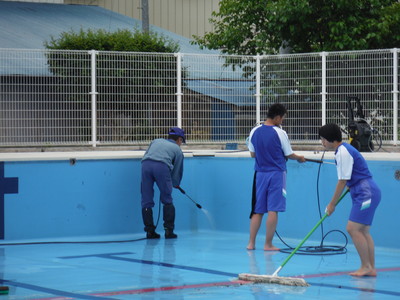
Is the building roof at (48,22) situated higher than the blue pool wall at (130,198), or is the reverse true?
the building roof at (48,22)

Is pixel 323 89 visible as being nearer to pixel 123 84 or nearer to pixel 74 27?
pixel 123 84

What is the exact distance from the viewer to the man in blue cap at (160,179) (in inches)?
556

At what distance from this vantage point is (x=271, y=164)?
12500 mm

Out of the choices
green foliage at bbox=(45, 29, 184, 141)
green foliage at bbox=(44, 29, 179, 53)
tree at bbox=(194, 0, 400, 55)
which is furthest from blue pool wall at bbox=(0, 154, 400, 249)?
green foliage at bbox=(44, 29, 179, 53)

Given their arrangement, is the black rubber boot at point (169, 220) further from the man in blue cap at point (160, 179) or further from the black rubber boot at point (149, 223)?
the black rubber boot at point (149, 223)

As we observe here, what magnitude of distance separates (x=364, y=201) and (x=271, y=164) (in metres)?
2.46

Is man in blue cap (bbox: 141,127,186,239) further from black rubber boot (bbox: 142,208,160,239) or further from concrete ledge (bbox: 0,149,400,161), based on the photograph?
concrete ledge (bbox: 0,149,400,161)

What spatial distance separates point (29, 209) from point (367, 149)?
5169 mm

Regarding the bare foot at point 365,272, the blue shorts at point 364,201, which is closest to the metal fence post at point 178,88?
the blue shorts at point 364,201

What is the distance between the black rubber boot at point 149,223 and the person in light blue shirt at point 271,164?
210 cm

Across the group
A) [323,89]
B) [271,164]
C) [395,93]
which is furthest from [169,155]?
[395,93]

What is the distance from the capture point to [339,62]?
53.2ft

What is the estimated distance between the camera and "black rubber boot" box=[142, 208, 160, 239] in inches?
559

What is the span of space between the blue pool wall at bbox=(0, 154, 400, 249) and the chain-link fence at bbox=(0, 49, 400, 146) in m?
1.94
